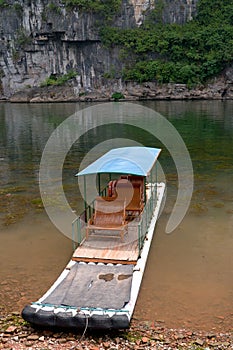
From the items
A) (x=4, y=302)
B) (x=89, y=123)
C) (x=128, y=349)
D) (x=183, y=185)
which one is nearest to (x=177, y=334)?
(x=128, y=349)

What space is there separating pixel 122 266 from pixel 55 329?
7.77ft

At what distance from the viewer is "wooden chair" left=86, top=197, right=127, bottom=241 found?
10367 millimetres

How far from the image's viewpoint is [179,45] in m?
66.0

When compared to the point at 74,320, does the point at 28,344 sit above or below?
below

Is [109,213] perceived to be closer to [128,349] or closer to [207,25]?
[128,349]

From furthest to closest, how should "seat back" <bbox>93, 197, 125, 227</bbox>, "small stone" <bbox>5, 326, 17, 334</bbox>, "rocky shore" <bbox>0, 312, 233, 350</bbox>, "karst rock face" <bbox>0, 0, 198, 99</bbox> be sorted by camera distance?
"karst rock face" <bbox>0, 0, 198, 99</bbox> → "seat back" <bbox>93, 197, 125, 227</bbox> → "small stone" <bbox>5, 326, 17, 334</bbox> → "rocky shore" <bbox>0, 312, 233, 350</bbox>

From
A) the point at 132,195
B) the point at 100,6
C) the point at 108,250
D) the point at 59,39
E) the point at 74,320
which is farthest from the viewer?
the point at 59,39

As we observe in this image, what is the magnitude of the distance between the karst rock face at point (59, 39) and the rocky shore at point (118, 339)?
63857 millimetres

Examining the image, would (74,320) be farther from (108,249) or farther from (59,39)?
(59,39)

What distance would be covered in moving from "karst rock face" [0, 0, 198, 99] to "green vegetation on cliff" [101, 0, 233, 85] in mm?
1725

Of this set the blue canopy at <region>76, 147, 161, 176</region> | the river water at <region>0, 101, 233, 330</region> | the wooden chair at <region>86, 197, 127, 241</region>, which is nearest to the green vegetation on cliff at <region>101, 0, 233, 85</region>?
the river water at <region>0, 101, 233, 330</region>

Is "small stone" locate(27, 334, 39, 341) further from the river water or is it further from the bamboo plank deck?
the bamboo plank deck

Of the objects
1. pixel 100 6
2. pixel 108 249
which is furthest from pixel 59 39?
pixel 108 249

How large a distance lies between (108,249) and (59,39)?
66076 millimetres
